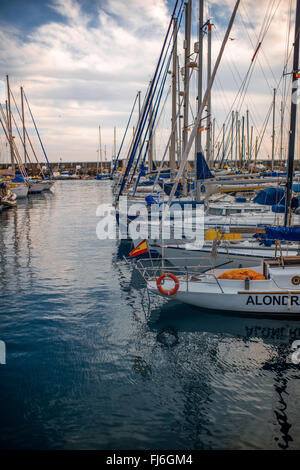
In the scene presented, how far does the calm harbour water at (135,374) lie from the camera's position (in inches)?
300

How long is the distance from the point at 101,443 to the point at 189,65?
73.6 feet

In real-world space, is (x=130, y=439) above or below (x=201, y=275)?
below

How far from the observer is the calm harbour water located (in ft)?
25.0

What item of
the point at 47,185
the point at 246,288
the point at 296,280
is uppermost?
the point at 47,185

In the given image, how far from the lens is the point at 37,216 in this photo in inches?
1649

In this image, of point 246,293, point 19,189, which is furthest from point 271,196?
point 19,189

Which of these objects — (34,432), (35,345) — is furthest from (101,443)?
(35,345)

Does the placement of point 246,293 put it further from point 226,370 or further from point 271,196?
point 271,196

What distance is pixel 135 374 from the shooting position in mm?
9750


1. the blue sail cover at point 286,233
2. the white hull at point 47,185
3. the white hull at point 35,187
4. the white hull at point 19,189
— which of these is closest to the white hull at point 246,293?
the blue sail cover at point 286,233

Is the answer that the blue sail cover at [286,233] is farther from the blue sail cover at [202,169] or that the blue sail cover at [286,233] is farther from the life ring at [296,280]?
the blue sail cover at [202,169]
